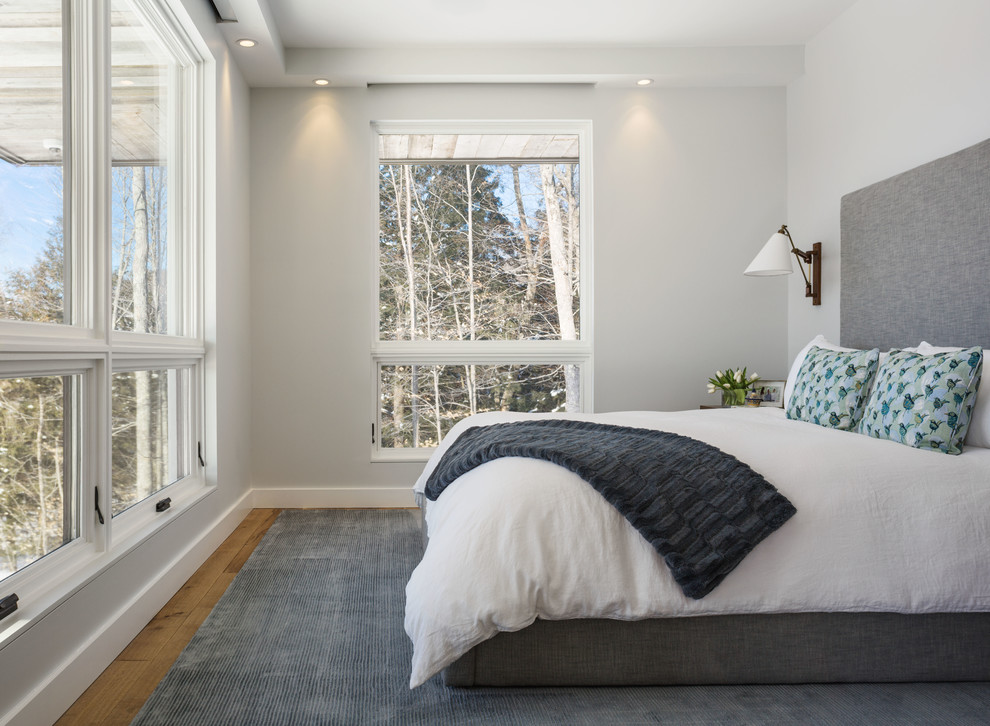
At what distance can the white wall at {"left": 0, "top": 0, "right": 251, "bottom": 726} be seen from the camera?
154 centimetres

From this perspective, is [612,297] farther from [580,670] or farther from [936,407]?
[580,670]

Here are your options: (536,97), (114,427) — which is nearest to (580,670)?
(114,427)

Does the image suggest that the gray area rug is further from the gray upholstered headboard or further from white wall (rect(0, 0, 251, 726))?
the gray upholstered headboard

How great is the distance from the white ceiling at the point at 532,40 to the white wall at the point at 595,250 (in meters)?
0.15

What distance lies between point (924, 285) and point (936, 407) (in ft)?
3.10

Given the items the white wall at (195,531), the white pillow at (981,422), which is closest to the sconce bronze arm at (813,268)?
the white pillow at (981,422)

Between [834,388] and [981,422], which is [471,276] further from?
[981,422]

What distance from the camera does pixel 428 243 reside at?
4.00 meters

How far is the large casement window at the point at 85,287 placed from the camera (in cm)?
162

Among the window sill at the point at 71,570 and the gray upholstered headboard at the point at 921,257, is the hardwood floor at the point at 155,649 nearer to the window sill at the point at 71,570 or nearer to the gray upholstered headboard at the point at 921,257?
the window sill at the point at 71,570

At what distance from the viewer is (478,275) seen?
4.02 meters

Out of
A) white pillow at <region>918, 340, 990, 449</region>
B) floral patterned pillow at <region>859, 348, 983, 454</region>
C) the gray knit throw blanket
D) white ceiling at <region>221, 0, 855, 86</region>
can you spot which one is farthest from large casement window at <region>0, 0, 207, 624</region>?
white pillow at <region>918, 340, 990, 449</region>

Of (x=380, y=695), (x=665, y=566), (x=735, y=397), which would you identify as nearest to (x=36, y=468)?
(x=380, y=695)

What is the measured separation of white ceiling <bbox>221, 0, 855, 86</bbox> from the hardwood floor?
2.48m
